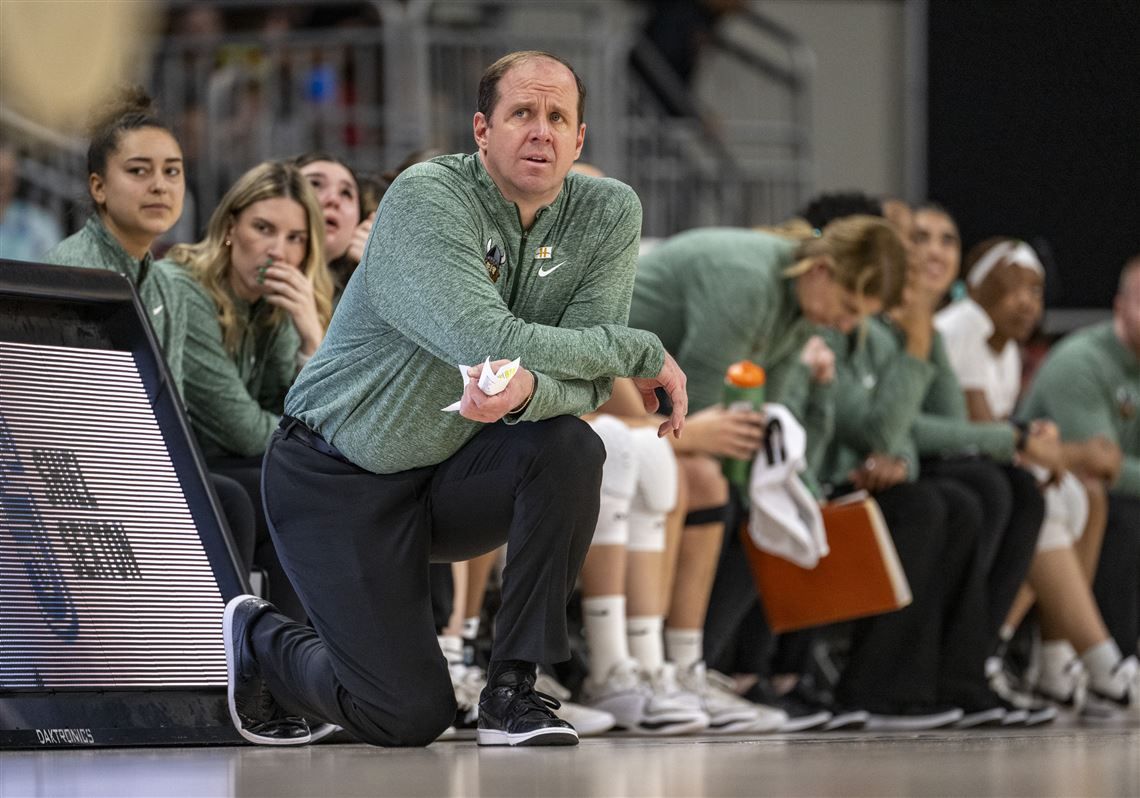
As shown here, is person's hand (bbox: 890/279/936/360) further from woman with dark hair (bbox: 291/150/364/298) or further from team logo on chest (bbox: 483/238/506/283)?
team logo on chest (bbox: 483/238/506/283)

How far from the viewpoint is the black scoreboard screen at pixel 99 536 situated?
2953 millimetres

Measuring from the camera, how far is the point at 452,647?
3.67 meters

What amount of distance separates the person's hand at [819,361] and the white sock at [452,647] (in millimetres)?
1432

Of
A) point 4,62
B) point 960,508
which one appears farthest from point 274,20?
point 960,508

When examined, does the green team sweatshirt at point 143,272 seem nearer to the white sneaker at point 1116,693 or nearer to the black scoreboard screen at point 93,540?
the black scoreboard screen at point 93,540

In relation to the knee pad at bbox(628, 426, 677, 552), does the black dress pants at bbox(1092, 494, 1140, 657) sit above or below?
below

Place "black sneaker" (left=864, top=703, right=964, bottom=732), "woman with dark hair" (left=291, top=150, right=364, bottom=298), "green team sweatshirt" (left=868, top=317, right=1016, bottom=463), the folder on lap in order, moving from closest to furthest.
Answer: "woman with dark hair" (left=291, top=150, right=364, bottom=298), the folder on lap, "black sneaker" (left=864, top=703, right=964, bottom=732), "green team sweatshirt" (left=868, top=317, right=1016, bottom=463)

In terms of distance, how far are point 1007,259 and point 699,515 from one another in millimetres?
1972

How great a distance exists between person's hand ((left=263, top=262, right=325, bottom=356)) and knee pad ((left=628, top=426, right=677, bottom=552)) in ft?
2.48

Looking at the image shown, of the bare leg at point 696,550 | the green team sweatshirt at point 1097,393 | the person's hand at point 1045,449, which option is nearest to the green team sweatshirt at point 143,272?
the bare leg at point 696,550

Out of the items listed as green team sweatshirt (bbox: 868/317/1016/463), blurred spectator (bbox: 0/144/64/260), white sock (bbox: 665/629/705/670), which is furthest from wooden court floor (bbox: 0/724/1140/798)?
blurred spectator (bbox: 0/144/64/260)

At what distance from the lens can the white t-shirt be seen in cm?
550

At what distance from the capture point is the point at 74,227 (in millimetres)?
3711

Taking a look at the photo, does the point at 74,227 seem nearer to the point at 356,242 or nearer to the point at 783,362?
the point at 356,242
